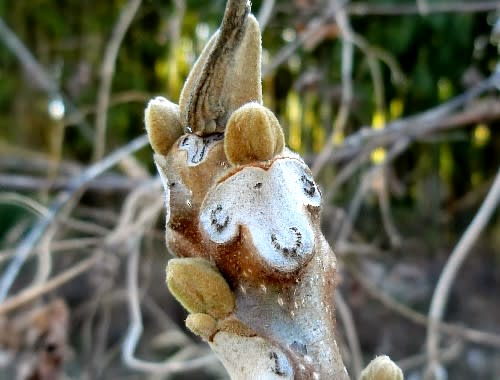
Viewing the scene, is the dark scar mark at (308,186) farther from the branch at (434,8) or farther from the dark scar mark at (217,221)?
the branch at (434,8)

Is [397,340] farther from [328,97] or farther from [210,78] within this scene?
[210,78]

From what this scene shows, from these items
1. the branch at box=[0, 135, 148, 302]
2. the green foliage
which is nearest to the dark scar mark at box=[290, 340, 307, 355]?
the branch at box=[0, 135, 148, 302]

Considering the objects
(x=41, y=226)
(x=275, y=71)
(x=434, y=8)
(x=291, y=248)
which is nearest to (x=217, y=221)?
(x=291, y=248)

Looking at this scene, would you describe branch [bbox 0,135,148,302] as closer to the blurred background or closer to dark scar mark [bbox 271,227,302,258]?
the blurred background

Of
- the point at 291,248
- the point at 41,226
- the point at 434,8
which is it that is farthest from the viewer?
the point at 434,8

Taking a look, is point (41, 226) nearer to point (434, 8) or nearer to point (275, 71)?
point (434, 8)

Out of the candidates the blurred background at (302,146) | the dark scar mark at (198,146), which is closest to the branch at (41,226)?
the blurred background at (302,146)

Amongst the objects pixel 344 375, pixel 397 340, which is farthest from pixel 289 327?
pixel 397 340
